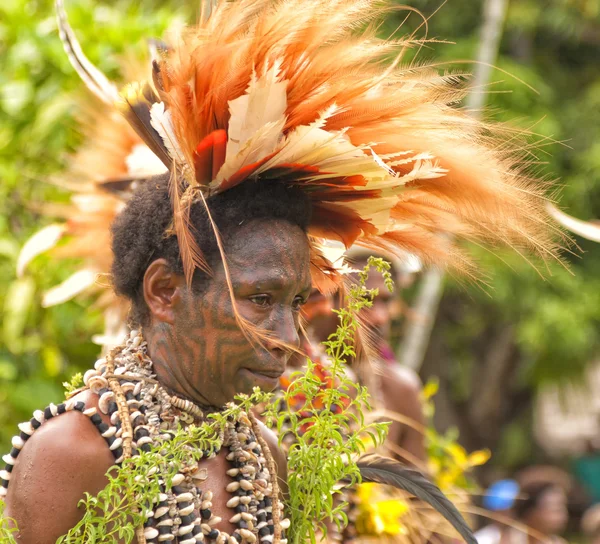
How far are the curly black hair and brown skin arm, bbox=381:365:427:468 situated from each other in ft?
8.24

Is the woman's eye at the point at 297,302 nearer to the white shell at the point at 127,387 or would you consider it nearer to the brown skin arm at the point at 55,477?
the white shell at the point at 127,387

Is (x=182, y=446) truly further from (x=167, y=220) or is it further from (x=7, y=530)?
(x=167, y=220)

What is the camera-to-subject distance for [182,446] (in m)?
2.05

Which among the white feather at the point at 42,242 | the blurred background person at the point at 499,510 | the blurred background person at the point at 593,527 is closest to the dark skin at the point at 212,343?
the white feather at the point at 42,242

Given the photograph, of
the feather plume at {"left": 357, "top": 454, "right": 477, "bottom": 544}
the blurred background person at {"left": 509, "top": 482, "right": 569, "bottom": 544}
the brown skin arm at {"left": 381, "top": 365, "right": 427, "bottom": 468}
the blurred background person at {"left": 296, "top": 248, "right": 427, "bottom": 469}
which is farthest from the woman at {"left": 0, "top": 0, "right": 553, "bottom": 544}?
the blurred background person at {"left": 509, "top": 482, "right": 569, "bottom": 544}

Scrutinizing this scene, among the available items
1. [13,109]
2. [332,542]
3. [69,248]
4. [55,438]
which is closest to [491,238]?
[55,438]

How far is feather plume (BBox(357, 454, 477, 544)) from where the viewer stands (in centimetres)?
246

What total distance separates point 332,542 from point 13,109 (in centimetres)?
301

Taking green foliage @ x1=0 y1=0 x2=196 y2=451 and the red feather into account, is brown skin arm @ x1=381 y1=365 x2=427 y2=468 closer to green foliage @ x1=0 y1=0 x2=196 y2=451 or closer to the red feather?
green foliage @ x1=0 y1=0 x2=196 y2=451

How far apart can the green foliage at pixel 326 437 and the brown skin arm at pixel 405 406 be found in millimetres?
2323

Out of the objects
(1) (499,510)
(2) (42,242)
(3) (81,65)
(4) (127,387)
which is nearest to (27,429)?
(4) (127,387)

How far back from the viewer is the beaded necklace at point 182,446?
6.74 feet

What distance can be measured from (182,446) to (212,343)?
235mm

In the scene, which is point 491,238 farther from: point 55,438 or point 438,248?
point 55,438
